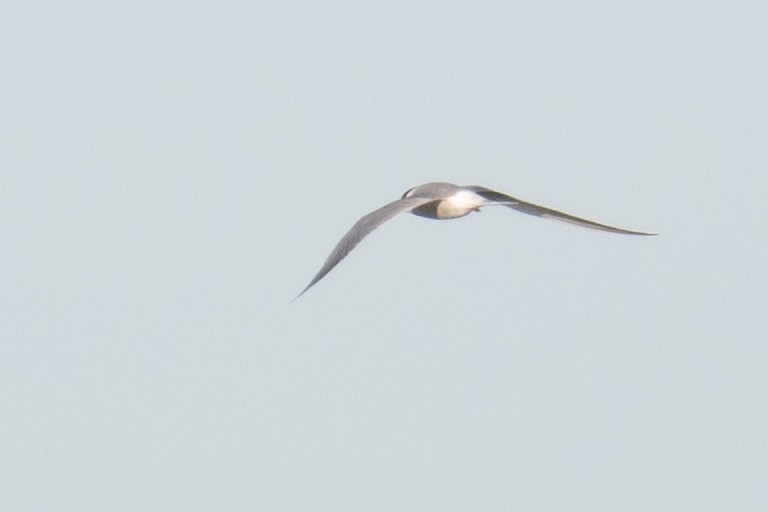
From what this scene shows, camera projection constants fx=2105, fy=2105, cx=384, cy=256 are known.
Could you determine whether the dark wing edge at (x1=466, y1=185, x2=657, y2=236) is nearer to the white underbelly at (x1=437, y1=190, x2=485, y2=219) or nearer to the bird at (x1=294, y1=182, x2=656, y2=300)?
the bird at (x1=294, y1=182, x2=656, y2=300)

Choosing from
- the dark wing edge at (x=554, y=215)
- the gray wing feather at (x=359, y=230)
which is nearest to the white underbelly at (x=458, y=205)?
the dark wing edge at (x=554, y=215)

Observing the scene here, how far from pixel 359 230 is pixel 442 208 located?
2.90m

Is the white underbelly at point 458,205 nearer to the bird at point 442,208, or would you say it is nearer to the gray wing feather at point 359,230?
the bird at point 442,208

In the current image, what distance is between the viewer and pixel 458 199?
2075cm

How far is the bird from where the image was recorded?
58.7ft

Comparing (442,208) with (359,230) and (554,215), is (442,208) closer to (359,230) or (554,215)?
(554,215)

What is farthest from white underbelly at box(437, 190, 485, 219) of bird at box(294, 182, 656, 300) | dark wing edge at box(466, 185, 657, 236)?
dark wing edge at box(466, 185, 657, 236)

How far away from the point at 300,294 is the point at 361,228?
1.34 m

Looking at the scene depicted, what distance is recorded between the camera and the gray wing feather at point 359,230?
17.5 meters

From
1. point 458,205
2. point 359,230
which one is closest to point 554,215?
point 458,205

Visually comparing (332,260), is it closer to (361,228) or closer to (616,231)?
(361,228)

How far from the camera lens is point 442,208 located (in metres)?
20.7

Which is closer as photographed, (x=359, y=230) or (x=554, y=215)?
(x=359, y=230)

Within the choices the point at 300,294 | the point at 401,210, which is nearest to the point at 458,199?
the point at 401,210
